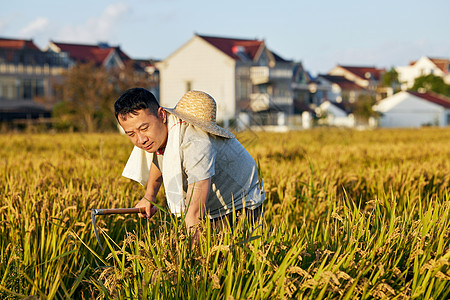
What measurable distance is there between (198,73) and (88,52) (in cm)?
1348

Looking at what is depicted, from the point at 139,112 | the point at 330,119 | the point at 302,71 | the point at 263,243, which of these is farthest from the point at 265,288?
the point at 330,119

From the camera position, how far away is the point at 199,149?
2.69 meters

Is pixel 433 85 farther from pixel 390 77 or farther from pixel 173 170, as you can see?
pixel 173 170

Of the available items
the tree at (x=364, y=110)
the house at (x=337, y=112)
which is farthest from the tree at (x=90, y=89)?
the house at (x=337, y=112)

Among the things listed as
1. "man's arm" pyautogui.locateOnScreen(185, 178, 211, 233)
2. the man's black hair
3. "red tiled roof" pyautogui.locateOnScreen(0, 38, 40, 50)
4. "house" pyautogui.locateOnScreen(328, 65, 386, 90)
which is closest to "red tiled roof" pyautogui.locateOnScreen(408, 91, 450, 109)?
"house" pyautogui.locateOnScreen(328, 65, 386, 90)

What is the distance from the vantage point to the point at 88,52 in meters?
51.5

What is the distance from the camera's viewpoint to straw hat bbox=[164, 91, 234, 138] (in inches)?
112

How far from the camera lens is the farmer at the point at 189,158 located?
2.65 meters

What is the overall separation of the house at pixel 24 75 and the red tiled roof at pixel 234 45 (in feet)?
45.9

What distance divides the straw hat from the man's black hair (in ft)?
0.38

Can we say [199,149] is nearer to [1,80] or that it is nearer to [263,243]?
[263,243]

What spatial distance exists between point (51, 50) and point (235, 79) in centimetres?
1697

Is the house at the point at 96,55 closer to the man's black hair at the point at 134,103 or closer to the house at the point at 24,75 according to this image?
the house at the point at 24,75

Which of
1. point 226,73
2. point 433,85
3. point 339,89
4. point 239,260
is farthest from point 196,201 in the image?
point 433,85
